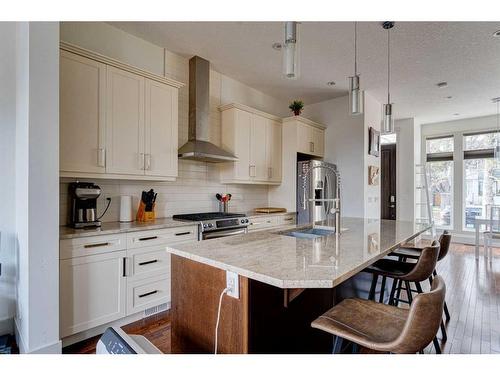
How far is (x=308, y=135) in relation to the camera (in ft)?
15.1

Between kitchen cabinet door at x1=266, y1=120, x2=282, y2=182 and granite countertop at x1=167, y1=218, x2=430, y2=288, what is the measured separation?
93.2 inches

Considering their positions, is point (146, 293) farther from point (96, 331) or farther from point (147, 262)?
→ point (96, 331)

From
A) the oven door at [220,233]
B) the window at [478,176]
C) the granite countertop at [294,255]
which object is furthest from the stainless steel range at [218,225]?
the window at [478,176]

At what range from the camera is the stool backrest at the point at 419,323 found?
1.05 metres

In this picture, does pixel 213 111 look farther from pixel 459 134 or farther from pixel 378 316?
pixel 459 134

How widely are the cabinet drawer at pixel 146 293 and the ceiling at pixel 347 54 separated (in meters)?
2.51

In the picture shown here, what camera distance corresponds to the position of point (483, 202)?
20.7 feet

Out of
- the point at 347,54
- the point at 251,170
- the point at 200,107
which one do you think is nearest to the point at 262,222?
the point at 251,170

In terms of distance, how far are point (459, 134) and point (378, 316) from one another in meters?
7.01

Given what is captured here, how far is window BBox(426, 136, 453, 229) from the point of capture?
6.75 m

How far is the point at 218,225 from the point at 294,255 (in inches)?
69.2

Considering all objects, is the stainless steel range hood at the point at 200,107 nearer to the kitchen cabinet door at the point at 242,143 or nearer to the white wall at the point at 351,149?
the kitchen cabinet door at the point at 242,143
